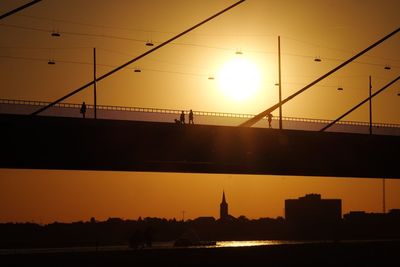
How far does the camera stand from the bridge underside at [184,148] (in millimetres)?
60250

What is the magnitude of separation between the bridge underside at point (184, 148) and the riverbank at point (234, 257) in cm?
835

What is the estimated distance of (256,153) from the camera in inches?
2749

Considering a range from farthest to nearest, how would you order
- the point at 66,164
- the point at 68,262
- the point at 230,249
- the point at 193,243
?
the point at 193,243
the point at 66,164
the point at 230,249
the point at 68,262

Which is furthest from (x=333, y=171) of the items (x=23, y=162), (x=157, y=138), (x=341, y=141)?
(x=23, y=162)

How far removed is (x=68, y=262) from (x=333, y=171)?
32397 millimetres

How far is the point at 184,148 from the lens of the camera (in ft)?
217

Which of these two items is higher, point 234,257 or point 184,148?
point 184,148

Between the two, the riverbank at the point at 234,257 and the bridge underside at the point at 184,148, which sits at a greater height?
the bridge underside at the point at 184,148

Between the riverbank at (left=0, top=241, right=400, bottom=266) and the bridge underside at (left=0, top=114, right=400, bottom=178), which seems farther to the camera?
the bridge underside at (left=0, top=114, right=400, bottom=178)

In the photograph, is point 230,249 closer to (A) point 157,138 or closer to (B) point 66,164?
(A) point 157,138

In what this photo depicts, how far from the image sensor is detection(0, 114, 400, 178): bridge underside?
60250mm

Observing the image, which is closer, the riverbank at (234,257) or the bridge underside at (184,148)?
the riverbank at (234,257)

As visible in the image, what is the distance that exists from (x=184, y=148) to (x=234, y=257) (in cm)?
1229

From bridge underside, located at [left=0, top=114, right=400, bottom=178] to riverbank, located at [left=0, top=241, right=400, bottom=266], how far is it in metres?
8.35
